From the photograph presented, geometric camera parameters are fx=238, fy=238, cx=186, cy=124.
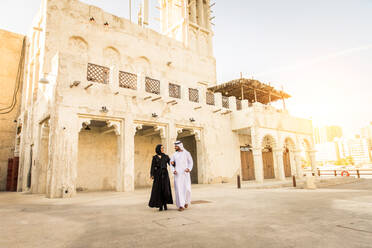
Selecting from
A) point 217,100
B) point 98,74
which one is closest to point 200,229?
point 98,74

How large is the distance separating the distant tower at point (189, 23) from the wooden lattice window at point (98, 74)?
11.4 meters

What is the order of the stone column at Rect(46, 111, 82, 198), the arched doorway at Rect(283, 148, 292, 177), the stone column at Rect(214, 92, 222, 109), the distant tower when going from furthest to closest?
the distant tower → the arched doorway at Rect(283, 148, 292, 177) → the stone column at Rect(214, 92, 222, 109) → the stone column at Rect(46, 111, 82, 198)

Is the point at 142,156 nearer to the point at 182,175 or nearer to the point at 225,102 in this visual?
the point at 225,102

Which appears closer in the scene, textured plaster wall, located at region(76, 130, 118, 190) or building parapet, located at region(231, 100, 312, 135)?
textured plaster wall, located at region(76, 130, 118, 190)

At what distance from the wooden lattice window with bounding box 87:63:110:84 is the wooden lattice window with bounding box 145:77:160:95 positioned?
7.15ft

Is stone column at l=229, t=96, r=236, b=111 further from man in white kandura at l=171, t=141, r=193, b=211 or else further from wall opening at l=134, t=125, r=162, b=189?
man in white kandura at l=171, t=141, r=193, b=211

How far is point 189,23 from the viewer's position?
2242 centimetres

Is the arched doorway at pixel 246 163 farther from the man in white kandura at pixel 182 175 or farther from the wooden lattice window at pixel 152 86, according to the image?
the man in white kandura at pixel 182 175

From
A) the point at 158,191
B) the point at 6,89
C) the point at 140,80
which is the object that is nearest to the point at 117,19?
the point at 140,80

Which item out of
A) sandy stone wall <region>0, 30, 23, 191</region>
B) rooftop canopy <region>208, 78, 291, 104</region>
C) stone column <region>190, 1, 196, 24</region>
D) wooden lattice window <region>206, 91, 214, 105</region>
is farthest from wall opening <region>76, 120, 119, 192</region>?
stone column <region>190, 1, 196, 24</region>

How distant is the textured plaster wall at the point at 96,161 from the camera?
1354 centimetres

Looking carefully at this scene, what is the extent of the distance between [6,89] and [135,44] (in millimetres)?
10915

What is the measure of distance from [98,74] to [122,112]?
6.96 feet

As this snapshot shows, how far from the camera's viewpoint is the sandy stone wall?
60.1 feet
